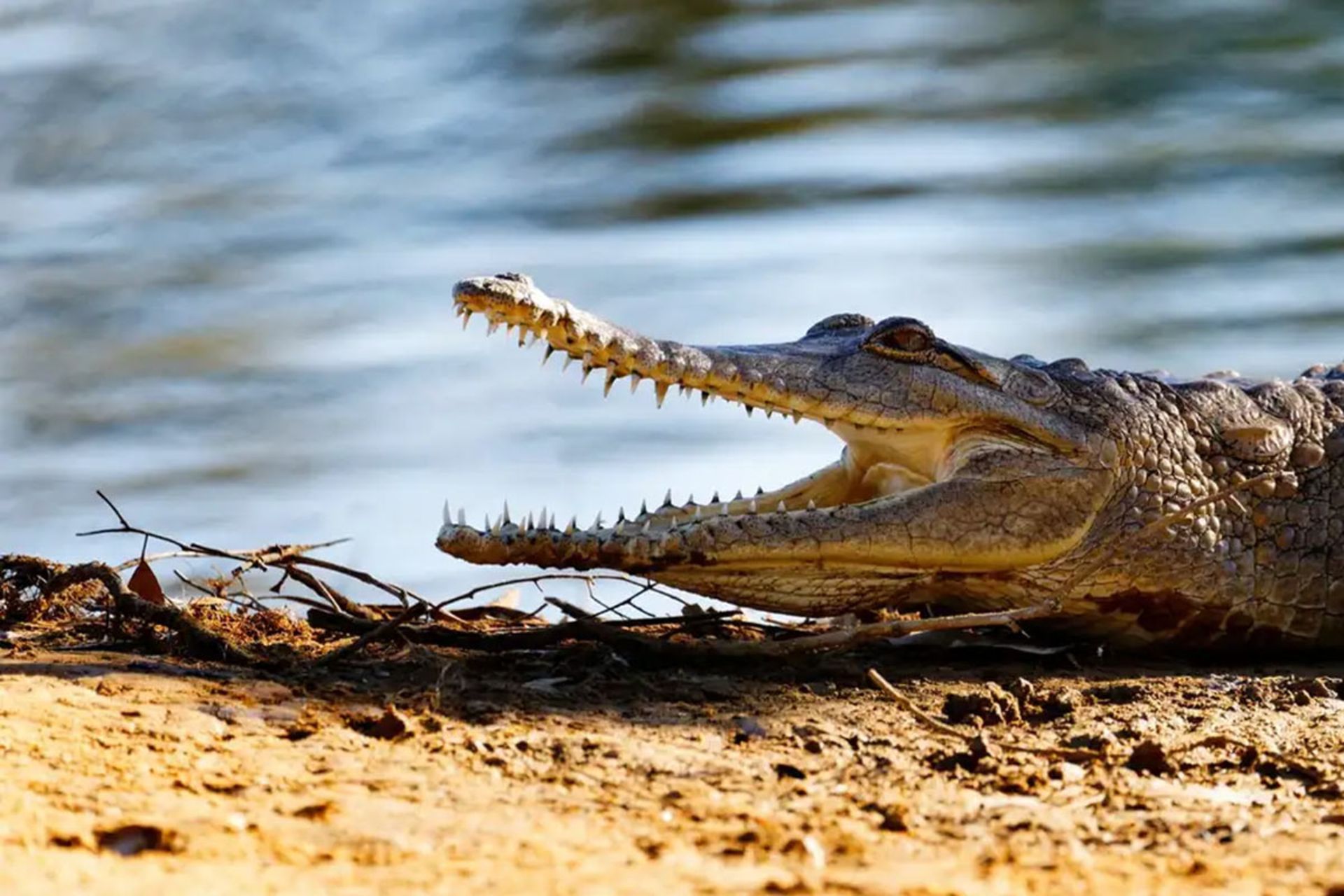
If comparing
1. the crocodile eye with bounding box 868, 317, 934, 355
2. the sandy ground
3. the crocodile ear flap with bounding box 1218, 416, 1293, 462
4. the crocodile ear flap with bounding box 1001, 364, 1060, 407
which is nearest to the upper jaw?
the crocodile eye with bounding box 868, 317, 934, 355

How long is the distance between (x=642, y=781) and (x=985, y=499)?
1.87m

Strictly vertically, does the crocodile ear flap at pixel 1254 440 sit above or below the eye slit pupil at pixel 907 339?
below

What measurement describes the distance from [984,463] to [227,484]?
491 cm

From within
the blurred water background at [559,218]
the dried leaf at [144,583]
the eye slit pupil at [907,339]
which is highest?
the blurred water background at [559,218]

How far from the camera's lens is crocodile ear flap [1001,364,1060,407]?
188 inches

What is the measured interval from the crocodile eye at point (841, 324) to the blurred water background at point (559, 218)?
233 cm

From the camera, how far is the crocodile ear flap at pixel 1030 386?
4777mm

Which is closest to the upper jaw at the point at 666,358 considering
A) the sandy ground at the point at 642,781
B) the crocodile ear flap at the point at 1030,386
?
the crocodile ear flap at the point at 1030,386

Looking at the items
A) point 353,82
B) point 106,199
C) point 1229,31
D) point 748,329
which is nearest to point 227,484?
point 748,329

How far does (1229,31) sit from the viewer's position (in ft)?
58.6

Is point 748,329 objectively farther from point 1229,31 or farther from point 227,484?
point 1229,31

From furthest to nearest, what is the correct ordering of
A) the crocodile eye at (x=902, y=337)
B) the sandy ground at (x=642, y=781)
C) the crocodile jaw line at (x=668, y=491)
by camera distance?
the crocodile eye at (x=902, y=337)
the crocodile jaw line at (x=668, y=491)
the sandy ground at (x=642, y=781)

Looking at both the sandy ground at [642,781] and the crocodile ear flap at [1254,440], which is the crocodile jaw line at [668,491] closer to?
the sandy ground at [642,781]

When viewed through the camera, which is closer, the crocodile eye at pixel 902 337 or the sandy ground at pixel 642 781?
the sandy ground at pixel 642 781
